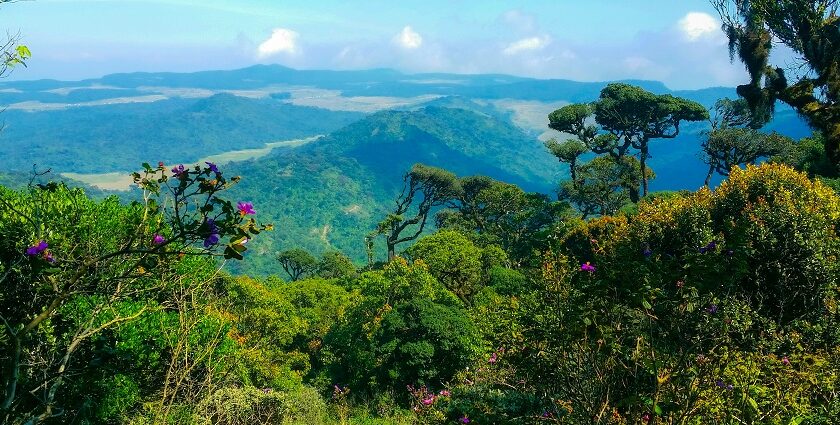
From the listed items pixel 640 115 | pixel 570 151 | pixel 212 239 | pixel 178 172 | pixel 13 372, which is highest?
pixel 640 115

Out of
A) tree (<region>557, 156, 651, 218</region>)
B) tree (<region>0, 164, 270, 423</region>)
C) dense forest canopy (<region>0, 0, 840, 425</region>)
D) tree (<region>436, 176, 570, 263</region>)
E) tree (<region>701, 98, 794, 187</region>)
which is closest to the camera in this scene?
tree (<region>0, 164, 270, 423</region>)

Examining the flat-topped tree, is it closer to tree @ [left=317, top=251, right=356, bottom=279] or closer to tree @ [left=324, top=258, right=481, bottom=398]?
tree @ [left=324, top=258, right=481, bottom=398]

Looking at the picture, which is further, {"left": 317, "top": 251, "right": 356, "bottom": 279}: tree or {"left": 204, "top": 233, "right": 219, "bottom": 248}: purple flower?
{"left": 317, "top": 251, "right": 356, "bottom": 279}: tree

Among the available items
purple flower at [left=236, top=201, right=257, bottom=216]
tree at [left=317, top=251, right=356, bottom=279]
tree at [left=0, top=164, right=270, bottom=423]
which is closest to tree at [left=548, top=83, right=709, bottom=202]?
tree at [left=317, top=251, right=356, bottom=279]

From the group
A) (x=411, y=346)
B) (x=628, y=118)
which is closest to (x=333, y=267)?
(x=628, y=118)

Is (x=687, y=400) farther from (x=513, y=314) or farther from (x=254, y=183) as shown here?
(x=254, y=183)

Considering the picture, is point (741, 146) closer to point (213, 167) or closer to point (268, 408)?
point (268, 408)
